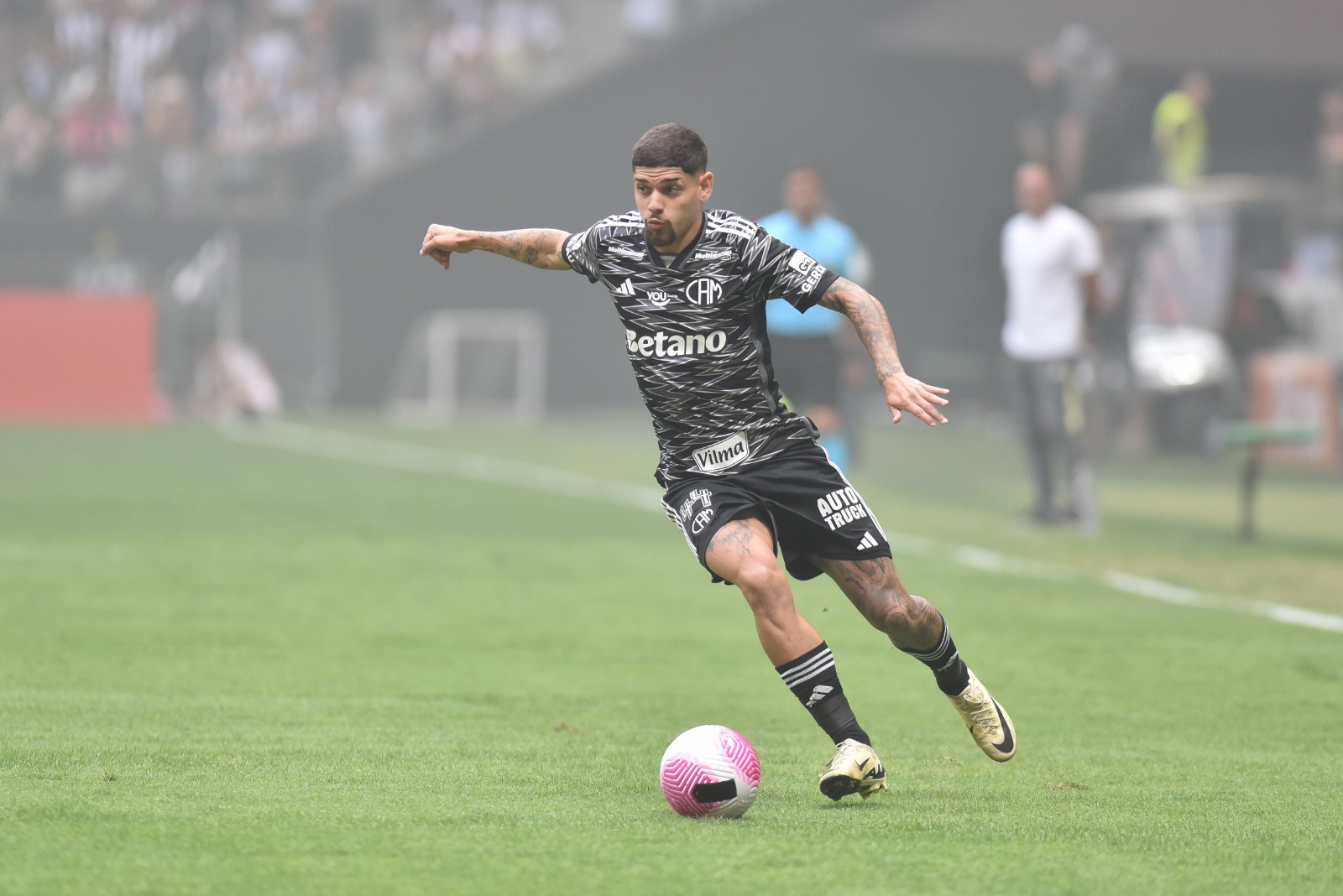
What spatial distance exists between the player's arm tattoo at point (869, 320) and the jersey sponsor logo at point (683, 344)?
35 centimetres

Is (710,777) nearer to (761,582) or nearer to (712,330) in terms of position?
(761,582)

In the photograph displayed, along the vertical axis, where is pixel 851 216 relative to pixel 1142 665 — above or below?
above

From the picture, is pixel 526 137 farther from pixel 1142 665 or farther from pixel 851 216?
pixel 1142 665

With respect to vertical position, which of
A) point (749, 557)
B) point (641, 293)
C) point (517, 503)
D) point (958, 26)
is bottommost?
point (517, 503)

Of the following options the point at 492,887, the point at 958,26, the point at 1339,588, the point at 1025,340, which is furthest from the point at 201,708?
the point at 958,26

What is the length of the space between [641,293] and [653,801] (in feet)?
5.17

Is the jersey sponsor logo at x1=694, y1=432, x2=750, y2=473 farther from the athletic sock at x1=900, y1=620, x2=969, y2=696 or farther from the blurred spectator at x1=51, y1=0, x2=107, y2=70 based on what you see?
the blurred spectator at x1=51, y1=0, x2=107, y2=70

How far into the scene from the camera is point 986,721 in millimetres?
5910

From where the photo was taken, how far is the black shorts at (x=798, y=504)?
5.74m

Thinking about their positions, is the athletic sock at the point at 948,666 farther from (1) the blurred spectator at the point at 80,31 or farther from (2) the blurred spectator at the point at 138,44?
(1) the blurred spectator at the point at 80,31

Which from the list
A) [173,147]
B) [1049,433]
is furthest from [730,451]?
[173,147]

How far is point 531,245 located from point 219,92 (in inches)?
1033

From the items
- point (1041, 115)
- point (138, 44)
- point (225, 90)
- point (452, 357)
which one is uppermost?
point (138, 44)

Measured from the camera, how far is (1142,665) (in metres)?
8.18
